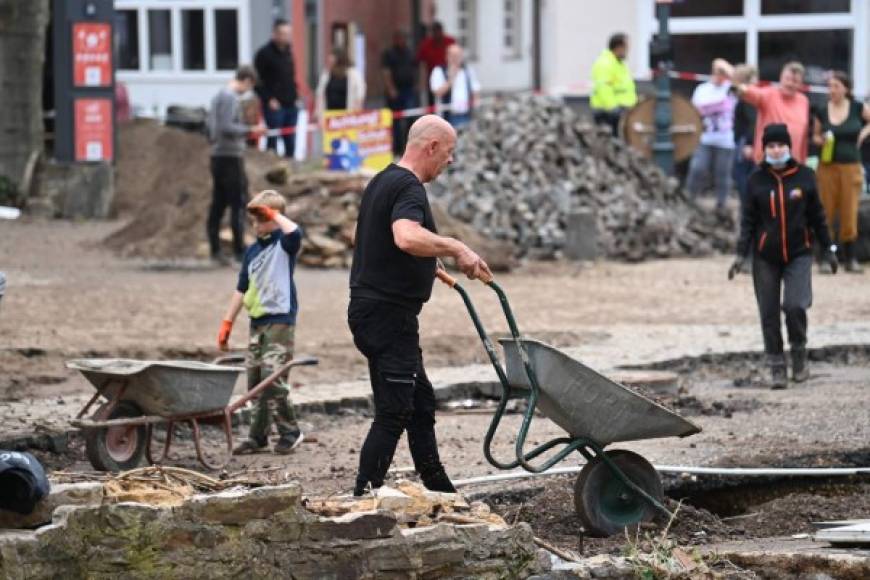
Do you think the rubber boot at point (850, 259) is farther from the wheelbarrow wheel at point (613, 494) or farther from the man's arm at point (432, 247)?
the man's arm at point (432, 247)

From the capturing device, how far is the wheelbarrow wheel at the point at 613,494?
9.27m

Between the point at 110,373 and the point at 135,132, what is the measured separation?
1927 cm

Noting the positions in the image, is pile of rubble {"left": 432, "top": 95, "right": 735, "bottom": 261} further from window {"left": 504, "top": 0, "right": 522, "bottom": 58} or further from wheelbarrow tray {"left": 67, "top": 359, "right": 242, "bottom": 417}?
window {"left": 504, "top": 0, "right": 522, "bottom": 58}

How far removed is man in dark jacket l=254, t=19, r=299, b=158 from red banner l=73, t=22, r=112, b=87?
2022 mm

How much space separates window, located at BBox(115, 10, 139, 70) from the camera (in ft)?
113

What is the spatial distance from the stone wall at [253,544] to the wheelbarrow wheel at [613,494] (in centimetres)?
124

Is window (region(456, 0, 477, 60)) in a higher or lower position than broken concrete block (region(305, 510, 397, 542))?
higher

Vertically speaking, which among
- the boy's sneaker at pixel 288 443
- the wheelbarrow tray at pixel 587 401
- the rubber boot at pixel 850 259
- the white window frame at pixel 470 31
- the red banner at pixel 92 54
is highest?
the white window frame at pixel 470 31

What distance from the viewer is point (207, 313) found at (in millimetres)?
17219

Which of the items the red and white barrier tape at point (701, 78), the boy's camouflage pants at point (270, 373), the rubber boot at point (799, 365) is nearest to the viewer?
the boy's camouflage pants at point (270, 373)

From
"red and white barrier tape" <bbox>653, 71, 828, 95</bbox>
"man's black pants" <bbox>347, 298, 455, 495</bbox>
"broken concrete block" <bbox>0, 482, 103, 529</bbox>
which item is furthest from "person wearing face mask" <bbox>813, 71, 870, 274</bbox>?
"broken concrete block" <bbox>0, 482, 103, 529</bbox>

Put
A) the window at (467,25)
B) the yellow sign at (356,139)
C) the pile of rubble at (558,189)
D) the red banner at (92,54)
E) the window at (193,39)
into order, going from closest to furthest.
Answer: the pile of rubble at (558,189) < the yellow sign at (356,139) < the red banner at (92,54) < the window at (193,39) < the window at (467,25)

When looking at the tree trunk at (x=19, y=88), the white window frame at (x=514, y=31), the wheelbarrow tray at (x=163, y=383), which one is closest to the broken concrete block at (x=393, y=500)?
the wheelbarrow tray at (x=163, y=383)

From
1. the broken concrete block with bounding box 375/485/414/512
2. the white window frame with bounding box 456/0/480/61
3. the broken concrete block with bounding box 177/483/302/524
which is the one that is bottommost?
the broken concrete block with bounding box 375/485/414/512
